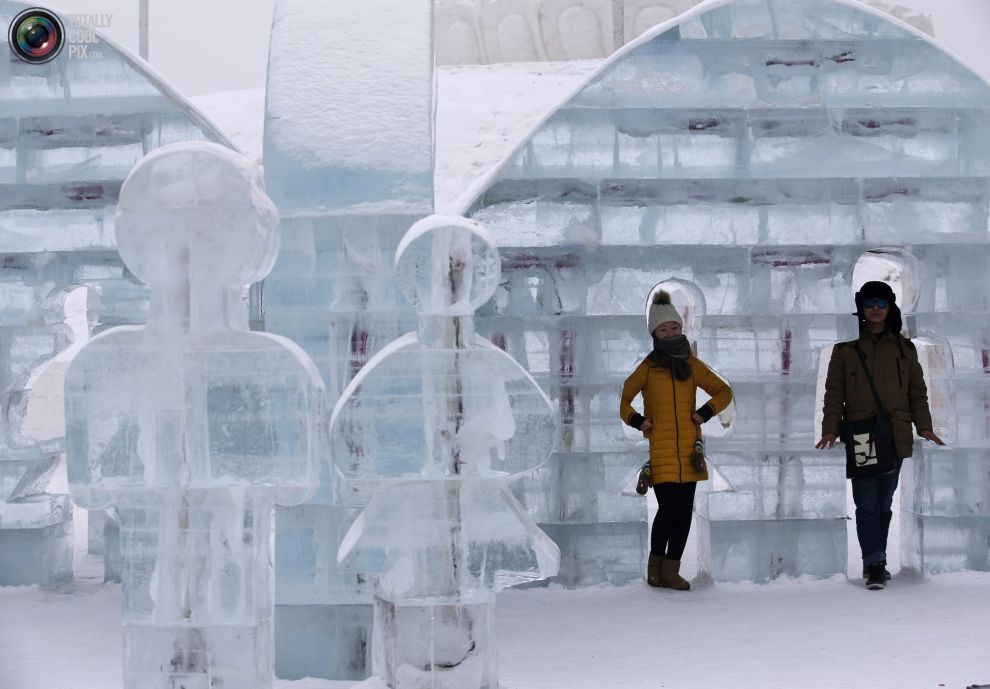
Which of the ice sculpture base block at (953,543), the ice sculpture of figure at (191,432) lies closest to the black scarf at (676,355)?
the ice sculpture base block at (953,543)

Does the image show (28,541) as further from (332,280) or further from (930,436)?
(930,436)

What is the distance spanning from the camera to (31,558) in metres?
6.88

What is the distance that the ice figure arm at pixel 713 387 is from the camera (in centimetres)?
630

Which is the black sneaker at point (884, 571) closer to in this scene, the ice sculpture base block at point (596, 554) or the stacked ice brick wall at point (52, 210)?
the ice sculpture base block at point (596, 554)

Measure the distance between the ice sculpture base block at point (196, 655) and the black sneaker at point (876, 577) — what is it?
388 centimetres

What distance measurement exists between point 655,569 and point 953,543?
161cm

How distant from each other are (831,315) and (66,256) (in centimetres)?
405

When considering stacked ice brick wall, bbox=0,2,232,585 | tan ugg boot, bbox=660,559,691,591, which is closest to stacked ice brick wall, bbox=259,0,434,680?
stacked ice brick wall, bbox=0,2,232,585

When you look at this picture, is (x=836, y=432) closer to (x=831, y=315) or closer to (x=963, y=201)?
(x=831, y=315)

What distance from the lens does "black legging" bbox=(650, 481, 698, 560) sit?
21.1 ft

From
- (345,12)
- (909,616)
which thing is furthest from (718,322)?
(345,12)

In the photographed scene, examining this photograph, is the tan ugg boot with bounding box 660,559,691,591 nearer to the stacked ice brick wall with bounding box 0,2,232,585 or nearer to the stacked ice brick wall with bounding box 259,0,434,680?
the stacked ice brick wall with bounding box 259,0,434,680

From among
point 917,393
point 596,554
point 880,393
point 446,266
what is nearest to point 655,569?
point 596,554

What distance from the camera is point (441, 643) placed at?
3732 millimetres
